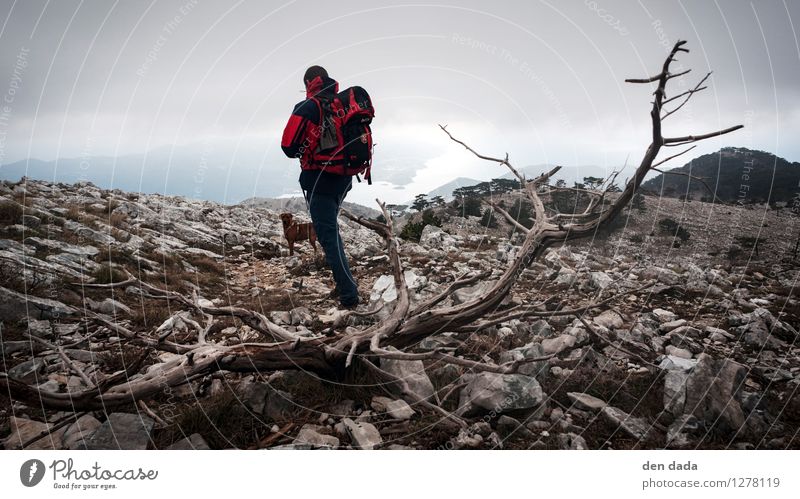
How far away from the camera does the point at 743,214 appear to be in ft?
53.0

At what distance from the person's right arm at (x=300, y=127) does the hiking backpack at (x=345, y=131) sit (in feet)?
0.26

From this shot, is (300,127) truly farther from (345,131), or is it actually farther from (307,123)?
(345,131)

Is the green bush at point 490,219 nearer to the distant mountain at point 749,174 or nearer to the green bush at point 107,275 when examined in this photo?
the distant mountain at point 749,174

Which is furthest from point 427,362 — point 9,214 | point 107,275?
point 9,214

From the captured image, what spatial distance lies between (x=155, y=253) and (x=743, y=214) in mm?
23136

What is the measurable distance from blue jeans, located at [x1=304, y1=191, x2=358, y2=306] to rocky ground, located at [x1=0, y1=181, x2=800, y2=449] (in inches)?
16.6

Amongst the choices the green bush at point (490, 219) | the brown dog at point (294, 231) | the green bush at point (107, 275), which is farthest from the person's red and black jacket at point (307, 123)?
the green bush at point (490, 219)

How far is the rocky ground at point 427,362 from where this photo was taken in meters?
2.21

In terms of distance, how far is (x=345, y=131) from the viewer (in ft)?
11.8

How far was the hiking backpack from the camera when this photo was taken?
11.5 feet

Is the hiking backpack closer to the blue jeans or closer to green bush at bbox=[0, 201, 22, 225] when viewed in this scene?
the blue jeans

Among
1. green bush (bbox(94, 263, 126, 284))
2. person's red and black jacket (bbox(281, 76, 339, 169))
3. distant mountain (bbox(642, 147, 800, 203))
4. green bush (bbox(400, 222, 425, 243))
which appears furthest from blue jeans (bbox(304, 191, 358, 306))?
green bush (bbox(400, 222, 425, 243))

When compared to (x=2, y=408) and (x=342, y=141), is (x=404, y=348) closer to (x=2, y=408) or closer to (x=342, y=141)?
(x=342, y=141)
